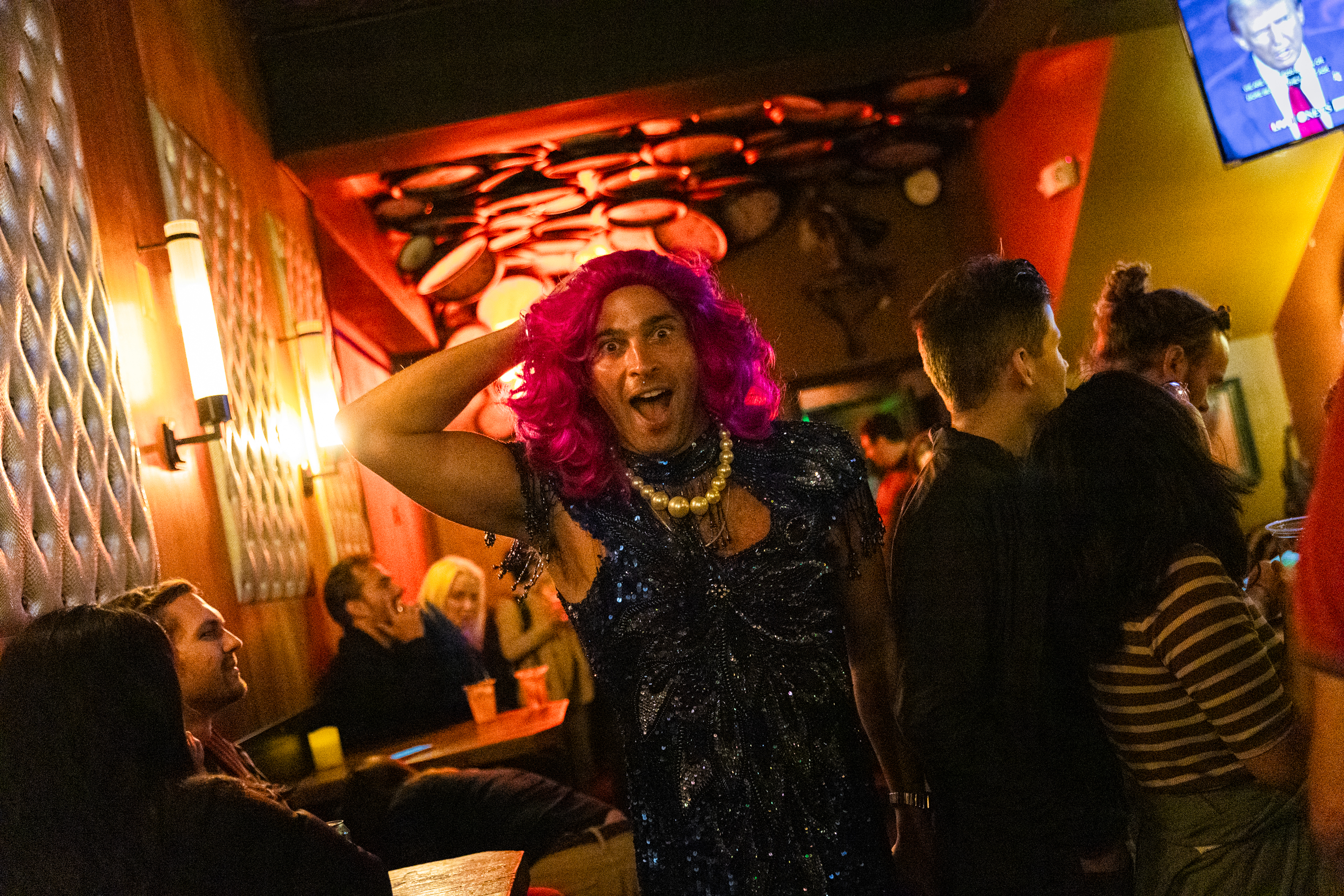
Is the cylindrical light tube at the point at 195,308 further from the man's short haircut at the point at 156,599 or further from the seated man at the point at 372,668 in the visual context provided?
the seated man at the point at 372,668

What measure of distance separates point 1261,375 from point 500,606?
4.07 m

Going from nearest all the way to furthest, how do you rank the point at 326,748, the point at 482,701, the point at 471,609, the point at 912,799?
the point at 912,799 → the point at 326,748 → the point at 482,701 → the point at 471,609

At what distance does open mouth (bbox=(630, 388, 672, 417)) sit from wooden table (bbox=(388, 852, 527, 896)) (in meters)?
0.85

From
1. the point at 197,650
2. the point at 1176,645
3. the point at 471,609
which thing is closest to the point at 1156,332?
the point at 1176,645

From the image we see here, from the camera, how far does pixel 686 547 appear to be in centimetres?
131

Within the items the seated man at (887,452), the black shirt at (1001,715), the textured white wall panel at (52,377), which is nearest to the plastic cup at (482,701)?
the textured white wall panel at (52,377)

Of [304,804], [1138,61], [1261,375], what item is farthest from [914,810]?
[1261,375]

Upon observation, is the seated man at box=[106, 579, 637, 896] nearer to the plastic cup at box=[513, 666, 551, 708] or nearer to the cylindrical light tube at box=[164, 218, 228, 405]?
the cylindrical light tube at box=[164, 218, 228, 405]

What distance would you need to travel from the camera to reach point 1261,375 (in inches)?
209

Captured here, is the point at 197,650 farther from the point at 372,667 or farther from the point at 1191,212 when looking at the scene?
the point at 1191,212

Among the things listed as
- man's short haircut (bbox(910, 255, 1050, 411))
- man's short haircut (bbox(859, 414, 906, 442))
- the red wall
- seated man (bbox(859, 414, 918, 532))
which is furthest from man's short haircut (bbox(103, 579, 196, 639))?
man's short haircut (bbox(859, 414, 906, 442))

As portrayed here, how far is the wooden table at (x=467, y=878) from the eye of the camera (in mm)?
1684

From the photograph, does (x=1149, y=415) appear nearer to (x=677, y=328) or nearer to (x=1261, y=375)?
(x=677, y=328)

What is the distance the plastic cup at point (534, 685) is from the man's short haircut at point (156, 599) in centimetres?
201
